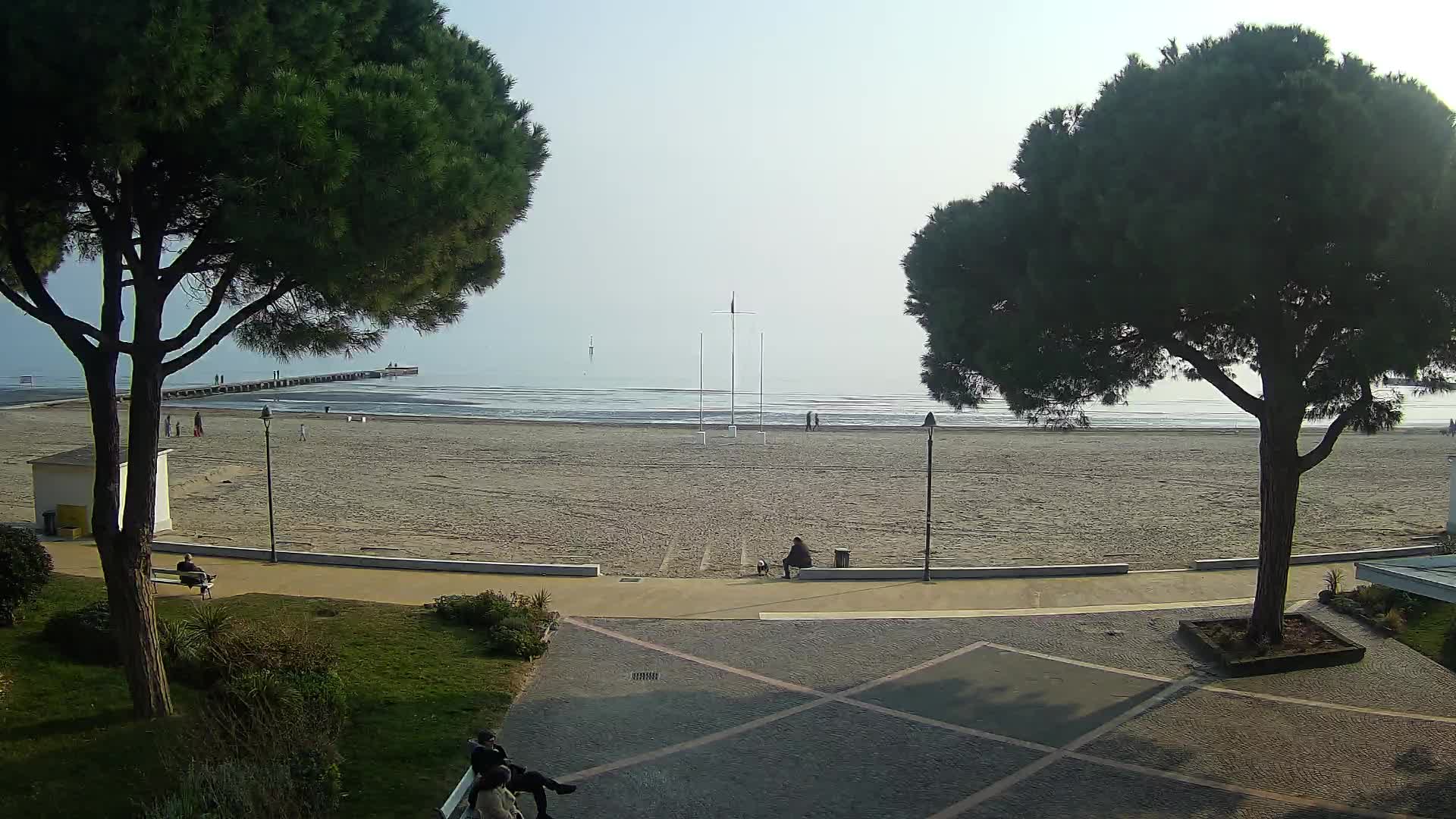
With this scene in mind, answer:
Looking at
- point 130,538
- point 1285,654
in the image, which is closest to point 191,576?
point 130,538

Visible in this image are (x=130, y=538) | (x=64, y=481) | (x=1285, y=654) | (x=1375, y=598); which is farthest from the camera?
(x=64, y=481)

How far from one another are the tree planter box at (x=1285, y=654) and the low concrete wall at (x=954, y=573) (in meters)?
4.64

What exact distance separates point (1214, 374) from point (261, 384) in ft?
367

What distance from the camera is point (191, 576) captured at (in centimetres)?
1542

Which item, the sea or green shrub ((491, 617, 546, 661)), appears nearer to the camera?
green shrub ((491, 617, 546, 661))

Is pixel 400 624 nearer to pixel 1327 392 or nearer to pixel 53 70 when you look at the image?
pixel 53 70

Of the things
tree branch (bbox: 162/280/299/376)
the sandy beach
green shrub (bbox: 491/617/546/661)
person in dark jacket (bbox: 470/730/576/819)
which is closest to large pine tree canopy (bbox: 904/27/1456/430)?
green shrub (bbox: 491/617/546/661)

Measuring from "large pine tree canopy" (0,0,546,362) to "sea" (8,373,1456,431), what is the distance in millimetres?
51656

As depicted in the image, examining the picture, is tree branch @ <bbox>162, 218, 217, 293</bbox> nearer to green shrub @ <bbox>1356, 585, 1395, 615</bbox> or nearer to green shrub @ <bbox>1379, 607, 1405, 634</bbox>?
green shrub @ <bbox>1379, 607, 1405, 634</bbox>

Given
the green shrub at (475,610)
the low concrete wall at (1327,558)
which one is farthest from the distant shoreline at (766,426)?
the green shrub at (475,610)

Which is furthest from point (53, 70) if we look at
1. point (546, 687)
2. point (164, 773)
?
point (546, 687)

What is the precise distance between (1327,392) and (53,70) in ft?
45.5

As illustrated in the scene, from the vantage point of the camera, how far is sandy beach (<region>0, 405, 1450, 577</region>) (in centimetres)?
2302

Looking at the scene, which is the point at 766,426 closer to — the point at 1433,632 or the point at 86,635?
the point at 1433,632
